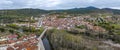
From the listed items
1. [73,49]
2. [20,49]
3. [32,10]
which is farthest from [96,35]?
[32,10]

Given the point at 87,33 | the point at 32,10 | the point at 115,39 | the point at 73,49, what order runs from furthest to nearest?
the point at 32,10 < the point at 87,33 < the point at 115,39 < the point at 73,49

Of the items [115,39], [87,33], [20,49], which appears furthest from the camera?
[87,33]

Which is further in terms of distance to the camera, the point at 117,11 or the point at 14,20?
the point at 117,11

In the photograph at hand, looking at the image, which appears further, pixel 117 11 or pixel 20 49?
pixel 117 11

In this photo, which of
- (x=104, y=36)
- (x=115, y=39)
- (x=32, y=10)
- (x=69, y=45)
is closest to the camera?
(x=69, y=45)

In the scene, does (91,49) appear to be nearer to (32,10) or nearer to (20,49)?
(20,49)

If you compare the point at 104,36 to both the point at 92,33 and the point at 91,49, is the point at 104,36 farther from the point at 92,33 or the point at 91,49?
the point at 91,49

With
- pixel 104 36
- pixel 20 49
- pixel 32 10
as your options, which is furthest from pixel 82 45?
pixel 32 10

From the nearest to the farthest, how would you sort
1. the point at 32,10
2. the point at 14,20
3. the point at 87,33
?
the point at 87,33 → the point at 14,20 → the point at 32,10

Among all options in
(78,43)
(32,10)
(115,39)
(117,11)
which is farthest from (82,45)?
(117,11)
